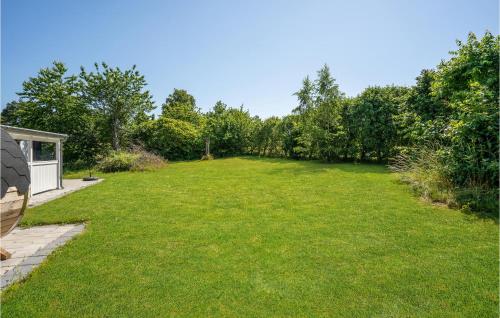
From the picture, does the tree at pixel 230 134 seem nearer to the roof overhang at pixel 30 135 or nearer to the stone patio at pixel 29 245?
the roof overhang at pixel 30 135

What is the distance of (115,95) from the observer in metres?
18.8

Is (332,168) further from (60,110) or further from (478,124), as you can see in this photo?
(60,110)

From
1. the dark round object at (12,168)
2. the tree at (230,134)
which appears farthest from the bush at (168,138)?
the dark round object at (12,168)

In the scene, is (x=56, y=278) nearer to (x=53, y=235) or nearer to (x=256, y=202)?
(x=53, y=235)

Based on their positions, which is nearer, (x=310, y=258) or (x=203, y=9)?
(x=310, y=258)

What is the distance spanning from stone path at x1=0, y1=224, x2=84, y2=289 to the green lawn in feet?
0.72

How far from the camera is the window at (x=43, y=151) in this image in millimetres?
7828

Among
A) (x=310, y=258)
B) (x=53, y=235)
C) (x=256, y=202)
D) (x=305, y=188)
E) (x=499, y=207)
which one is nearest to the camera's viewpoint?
(x=310, y=258)

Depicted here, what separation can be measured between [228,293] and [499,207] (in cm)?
604

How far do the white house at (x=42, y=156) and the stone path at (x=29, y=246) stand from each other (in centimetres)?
375

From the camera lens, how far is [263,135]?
885 inches

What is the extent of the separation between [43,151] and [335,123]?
1541 cm

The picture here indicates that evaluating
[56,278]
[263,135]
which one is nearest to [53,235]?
[56,278]

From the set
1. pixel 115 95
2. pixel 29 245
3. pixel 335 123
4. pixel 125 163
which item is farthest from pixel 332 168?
pixel 115 95
